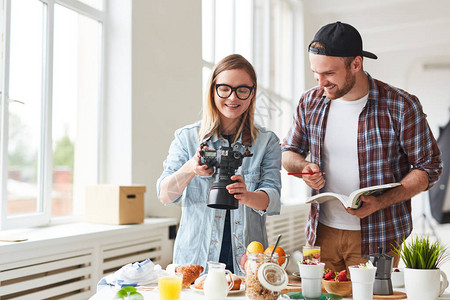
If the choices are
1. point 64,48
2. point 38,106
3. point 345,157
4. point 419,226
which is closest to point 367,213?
point 345,157

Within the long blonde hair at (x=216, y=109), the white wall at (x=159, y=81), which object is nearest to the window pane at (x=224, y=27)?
the white wall at (x=159, y=81)

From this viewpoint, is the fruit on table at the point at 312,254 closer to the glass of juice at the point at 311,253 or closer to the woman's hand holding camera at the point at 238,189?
the glass of juice at the point at 311,253

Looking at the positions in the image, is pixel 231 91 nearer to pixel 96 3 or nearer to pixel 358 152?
pixel 358 152

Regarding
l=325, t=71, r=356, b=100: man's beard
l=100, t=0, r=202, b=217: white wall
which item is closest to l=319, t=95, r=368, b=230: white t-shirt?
l=325, t=71, r=356, b=100: man's beard

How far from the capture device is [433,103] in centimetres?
880

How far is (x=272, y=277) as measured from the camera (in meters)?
1.41

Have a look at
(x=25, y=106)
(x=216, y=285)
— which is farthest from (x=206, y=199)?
(x=25, y=106)

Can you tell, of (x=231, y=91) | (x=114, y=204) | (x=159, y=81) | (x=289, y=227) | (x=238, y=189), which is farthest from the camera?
(x=289, y=227)

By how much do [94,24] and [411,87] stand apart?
6994 millimetres

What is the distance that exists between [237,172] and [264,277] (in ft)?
1.91

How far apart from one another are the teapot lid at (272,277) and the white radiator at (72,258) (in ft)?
4.44

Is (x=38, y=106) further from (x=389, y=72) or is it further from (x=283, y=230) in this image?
(x=389, y=72)

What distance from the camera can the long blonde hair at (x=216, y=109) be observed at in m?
1.85

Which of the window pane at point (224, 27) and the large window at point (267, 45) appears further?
the window pane at point (224, 27)
